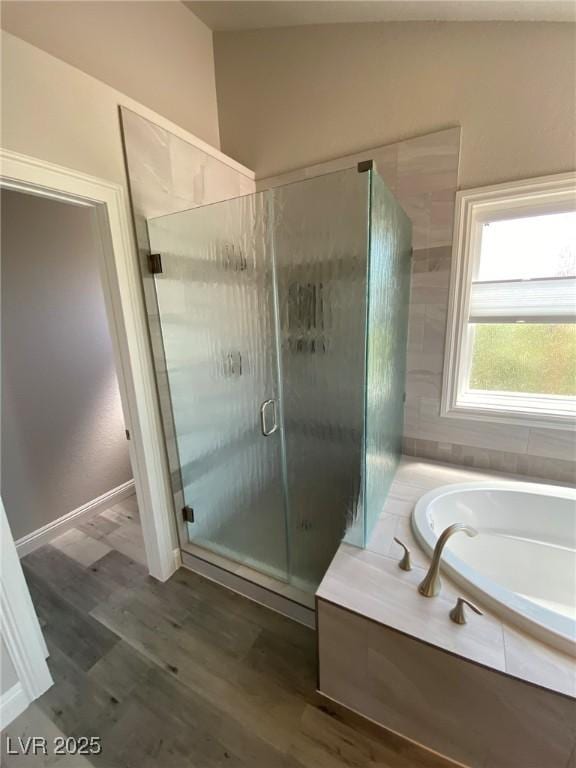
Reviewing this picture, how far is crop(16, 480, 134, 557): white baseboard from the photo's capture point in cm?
206

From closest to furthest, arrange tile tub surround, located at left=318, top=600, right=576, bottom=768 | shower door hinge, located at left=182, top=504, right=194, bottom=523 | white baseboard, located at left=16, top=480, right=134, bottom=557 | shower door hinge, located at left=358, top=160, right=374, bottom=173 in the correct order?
1. tile tub surround, located at left=318, top=600, right=576, bottom=768
2. shower door hinge, located at left=358, top=160, right=374, bottom=173
3. shower door hinge, located at left=182, top=504, right=194, bottom=523
4. white baseboard, located at left=16, top=480, right=134, bottom=557

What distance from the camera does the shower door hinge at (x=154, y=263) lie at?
1548 millimetres

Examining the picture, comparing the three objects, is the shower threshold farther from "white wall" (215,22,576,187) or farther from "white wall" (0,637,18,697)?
"white wall" (215,22,576,187)

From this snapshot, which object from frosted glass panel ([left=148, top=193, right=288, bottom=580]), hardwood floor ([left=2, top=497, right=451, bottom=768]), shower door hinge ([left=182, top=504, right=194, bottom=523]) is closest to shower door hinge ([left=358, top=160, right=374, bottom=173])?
frosted glass panel ([left=148, top=193, right=288, bottom=580])

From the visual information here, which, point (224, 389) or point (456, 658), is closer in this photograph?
point (456, 658)

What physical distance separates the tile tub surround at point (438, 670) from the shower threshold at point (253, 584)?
1.19 ft

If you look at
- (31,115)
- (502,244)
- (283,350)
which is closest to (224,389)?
(283,350)

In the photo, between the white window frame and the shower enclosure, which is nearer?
the shower enclosure

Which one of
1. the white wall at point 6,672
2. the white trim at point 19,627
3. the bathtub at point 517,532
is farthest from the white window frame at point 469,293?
the white wall at point 6,672

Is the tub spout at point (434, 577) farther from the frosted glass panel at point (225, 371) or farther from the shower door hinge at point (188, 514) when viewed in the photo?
the shower door hinge at point (188, 514)

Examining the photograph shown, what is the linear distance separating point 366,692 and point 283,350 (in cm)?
135

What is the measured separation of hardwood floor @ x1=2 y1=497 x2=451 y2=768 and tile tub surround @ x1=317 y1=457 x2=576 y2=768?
15 cm

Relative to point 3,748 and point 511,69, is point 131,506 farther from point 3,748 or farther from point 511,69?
point 511,69

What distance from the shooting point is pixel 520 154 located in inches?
57.2
